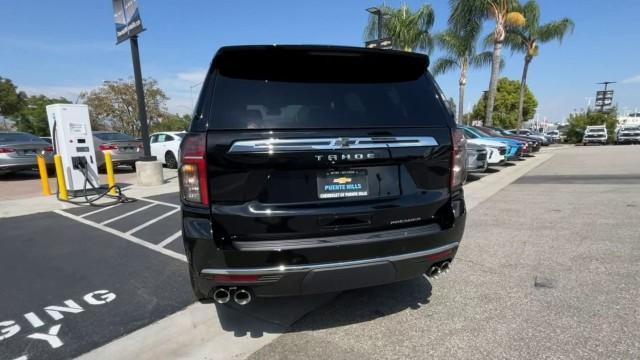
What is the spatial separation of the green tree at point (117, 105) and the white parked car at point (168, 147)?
83.9ft

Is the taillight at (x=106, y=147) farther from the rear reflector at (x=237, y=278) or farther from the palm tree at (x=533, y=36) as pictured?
the palm tree at (x=533, y=36)

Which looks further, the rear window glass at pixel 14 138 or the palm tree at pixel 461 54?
the palm tree at pixel 461 54

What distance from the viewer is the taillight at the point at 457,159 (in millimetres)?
2611

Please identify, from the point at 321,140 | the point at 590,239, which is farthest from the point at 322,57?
the point at 590,239

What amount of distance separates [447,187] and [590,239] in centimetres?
317

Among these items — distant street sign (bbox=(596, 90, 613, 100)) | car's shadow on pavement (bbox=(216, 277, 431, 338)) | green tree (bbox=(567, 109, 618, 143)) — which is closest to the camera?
car's shadow on pavement (bbox=(216, 277, 431, 338))

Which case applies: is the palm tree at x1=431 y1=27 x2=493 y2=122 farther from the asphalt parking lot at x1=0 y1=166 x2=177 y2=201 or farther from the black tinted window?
the black tinted window


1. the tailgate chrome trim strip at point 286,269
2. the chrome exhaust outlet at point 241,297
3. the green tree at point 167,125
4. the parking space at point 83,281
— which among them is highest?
the green tree at point 167,125

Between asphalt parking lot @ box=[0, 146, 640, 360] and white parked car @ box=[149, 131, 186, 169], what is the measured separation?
9.02m

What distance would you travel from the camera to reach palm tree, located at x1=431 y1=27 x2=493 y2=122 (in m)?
21.0

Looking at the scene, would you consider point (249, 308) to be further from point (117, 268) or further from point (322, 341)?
point (117, 268)

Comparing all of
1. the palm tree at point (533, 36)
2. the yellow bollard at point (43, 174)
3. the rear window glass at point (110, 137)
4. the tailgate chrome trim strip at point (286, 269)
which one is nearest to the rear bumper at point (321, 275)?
the tailgate chrome trim strip at point (286, 269)

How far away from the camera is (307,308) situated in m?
3.03

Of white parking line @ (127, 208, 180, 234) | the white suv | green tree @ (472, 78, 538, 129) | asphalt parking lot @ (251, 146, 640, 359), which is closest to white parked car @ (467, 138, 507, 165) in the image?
asphalt parking lot @ (251, 146, 640, 359)
